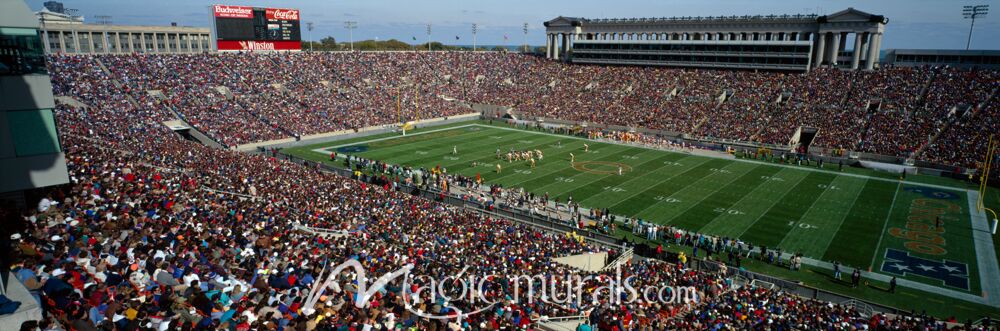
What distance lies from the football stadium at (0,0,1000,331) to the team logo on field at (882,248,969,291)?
0.12 metres

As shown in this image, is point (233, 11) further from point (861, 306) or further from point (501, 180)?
point (861, 306)

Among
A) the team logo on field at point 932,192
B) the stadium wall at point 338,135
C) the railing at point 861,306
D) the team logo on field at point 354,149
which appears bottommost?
the team logo on field at point 932,192

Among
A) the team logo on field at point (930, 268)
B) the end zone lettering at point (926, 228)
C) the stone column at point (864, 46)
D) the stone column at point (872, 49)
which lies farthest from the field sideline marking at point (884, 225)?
the stone column at point (864, 46)

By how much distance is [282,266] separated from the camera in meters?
12.3

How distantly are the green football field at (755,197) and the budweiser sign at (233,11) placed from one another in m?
21.6

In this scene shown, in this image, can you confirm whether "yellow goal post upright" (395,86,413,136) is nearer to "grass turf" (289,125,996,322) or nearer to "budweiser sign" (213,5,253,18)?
"grass turf" (289,125,996,322)

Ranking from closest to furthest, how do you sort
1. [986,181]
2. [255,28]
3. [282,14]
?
[986,181] → [255,28] → [282,14]

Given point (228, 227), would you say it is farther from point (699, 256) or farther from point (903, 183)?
point (903, 183)

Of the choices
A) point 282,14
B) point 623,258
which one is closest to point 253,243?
point 623,258

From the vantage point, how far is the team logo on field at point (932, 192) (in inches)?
1330

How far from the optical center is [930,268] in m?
23.2

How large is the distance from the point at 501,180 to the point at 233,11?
128 ft

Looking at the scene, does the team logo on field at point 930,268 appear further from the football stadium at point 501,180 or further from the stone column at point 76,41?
the stone column at point 76,41

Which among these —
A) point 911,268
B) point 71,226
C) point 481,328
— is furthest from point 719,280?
Result: point 71,226
